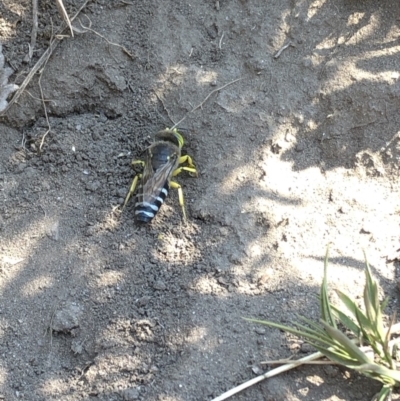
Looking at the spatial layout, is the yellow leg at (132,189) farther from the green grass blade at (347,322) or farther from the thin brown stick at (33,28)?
the green grass blade at (347,322)

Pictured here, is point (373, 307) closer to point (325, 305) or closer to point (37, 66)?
point (325, 305)

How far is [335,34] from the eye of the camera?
473 centimetres

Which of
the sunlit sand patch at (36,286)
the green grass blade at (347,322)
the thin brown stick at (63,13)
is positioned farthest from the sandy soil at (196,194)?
the green grass blade at (347,322)

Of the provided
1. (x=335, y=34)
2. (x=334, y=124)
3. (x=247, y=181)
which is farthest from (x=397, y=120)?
(x=247, y=181)

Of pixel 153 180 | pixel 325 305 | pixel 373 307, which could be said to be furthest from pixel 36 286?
pixel 373 307

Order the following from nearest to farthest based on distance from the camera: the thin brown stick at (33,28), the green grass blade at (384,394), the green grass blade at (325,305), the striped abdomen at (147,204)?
the green grass blade at (384,394) < the green grass blade at (325,305) < the striped abdomen at (147,204) < the thin brown stick at (33,28)

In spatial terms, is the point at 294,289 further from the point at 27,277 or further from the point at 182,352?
the point at 27,277

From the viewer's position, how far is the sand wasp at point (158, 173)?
14.3ft

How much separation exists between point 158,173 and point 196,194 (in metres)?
0.29

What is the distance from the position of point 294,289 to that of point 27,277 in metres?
1.66

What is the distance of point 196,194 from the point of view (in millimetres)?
→ 4500

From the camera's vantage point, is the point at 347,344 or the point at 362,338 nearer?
the point at 347,344

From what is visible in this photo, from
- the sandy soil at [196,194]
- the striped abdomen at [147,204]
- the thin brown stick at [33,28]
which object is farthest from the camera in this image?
the thin brown stick at [33,28]

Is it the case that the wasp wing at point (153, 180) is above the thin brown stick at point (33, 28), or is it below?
below
